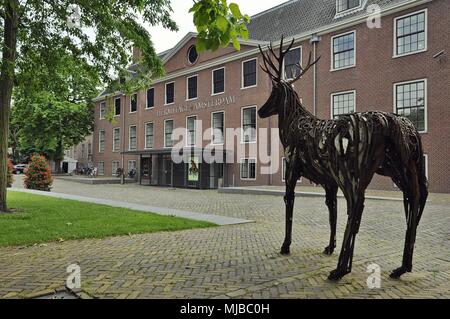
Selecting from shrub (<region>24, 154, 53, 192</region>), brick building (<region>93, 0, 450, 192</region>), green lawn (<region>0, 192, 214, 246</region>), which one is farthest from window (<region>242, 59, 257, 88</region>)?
green lawn (<region>0, 192, 214, 246</region>)

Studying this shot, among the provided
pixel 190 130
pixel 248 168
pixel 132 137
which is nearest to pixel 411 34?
pixel 248 168

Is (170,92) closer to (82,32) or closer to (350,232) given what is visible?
(82,32)

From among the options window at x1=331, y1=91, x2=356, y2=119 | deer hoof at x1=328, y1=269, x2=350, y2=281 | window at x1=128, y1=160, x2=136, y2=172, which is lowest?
deer hoof at x1=328, y1=269, x2=350, y2=281

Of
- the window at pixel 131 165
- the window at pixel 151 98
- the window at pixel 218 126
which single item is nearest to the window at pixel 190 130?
the window at pixel 218 126

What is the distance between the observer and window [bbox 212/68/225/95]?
31.0 meters

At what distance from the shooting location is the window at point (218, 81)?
31.0 m

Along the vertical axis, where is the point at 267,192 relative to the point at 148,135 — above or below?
below

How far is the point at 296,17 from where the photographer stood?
91.4ft

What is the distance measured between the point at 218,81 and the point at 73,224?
77.8 ft

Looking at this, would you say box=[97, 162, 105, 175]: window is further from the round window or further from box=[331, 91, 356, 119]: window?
box=[331, 91, 356, 119]: window

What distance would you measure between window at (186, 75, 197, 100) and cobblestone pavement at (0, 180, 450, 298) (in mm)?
25547
